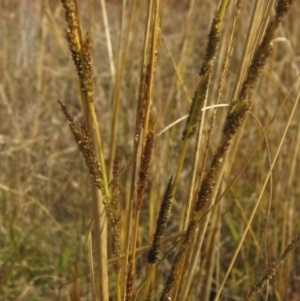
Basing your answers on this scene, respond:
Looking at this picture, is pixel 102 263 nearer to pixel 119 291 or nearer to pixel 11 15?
pixel 119 291

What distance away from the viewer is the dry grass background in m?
1.15

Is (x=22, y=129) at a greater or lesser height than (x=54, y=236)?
greater

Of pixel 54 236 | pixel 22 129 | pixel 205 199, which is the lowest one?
pixel 54 236

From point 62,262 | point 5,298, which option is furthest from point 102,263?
point 62,262

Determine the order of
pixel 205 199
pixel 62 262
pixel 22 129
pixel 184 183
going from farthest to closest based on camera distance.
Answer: pixel 22 129 → pixel 184 183 → pixel 62 262 → pixel 205 199

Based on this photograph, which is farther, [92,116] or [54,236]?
[54,236]

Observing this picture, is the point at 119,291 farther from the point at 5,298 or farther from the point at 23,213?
the point at 23,213

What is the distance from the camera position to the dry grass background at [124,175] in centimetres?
115

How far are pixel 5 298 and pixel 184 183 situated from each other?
0.75 meters

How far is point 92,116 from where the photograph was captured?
44 centimetres

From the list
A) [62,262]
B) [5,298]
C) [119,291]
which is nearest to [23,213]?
[62,262]

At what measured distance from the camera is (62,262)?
4.64 ft

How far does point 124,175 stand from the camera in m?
1.33

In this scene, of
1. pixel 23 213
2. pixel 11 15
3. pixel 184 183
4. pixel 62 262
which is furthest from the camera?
pixel 11 15
